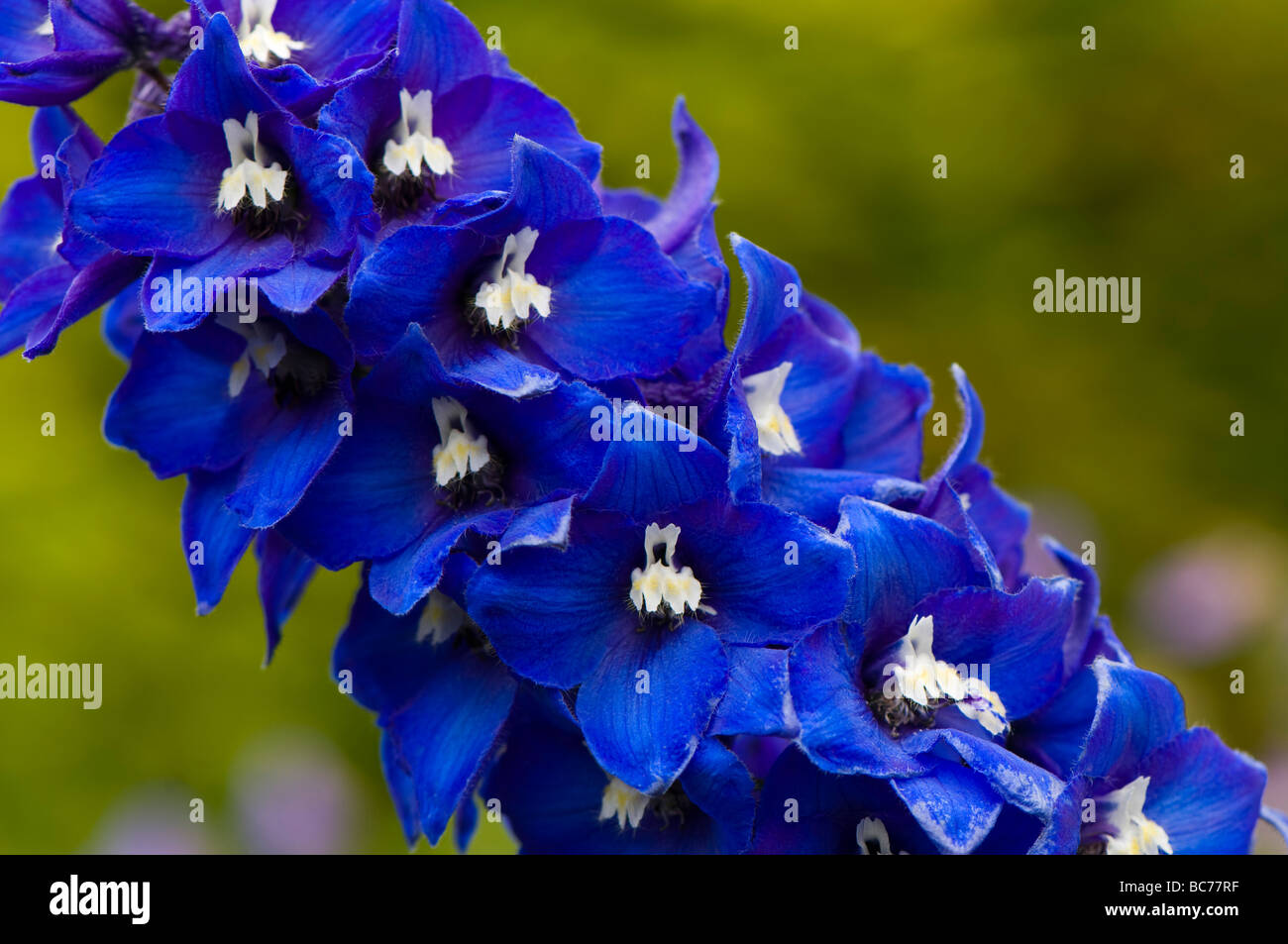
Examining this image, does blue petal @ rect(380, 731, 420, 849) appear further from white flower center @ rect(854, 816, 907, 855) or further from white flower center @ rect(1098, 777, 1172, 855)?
white flower center @ rect(1098, 777, 1172, 855)

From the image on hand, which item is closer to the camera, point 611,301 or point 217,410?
point 611,301

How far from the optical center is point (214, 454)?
1.67 m

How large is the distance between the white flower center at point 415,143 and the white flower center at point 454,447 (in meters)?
0.29

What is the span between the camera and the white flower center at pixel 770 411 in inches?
65.9

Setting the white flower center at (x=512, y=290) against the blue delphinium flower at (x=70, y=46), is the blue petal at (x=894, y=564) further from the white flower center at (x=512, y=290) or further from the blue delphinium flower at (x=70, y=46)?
the blue delphinium flower at (x=70, y=46)

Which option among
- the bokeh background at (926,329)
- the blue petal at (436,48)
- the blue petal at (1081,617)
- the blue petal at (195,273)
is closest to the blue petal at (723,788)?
the blue petal at (1081,617)

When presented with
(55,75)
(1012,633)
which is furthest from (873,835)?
(55,75)

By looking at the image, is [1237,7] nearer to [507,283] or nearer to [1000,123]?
[1000,123]

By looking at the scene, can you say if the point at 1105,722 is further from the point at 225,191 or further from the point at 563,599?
the point at 225,191

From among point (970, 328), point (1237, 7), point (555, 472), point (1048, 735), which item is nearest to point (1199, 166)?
point (1237, 7)

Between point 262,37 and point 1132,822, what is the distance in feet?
4.55

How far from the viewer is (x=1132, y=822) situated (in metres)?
1.54

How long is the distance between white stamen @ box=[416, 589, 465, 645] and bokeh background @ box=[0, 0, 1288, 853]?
95.8 inches
